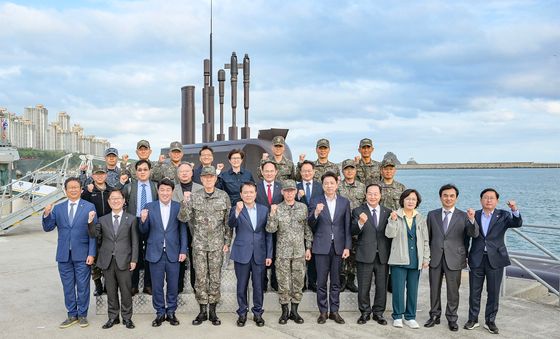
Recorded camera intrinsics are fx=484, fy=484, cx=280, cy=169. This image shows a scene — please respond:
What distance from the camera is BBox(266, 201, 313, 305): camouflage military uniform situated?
5227mm

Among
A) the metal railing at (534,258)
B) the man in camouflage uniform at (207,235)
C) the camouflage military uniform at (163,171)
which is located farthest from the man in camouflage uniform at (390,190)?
the camouflage military uniform at (163,171)

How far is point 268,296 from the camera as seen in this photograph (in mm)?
5746

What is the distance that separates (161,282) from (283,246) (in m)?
1.40

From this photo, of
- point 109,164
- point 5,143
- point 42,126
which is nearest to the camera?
point 109,164

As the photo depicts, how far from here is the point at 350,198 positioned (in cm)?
589

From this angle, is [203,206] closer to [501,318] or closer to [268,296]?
[268,296]

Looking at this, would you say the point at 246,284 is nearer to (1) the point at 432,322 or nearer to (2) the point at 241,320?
(2) the point at 241,320

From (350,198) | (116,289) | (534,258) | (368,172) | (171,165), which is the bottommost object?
(116,289)

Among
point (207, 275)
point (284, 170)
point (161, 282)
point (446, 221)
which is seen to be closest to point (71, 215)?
point (161, 282)

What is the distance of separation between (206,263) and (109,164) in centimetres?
219

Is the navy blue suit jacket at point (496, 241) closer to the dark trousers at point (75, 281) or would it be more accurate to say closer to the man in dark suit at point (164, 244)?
the man in dark suit at point (164, 244)

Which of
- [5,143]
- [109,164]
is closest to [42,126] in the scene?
[5,143]

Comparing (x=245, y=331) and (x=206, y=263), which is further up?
(x=206, y=263)

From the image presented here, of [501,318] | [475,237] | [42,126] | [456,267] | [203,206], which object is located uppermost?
[42,126]
